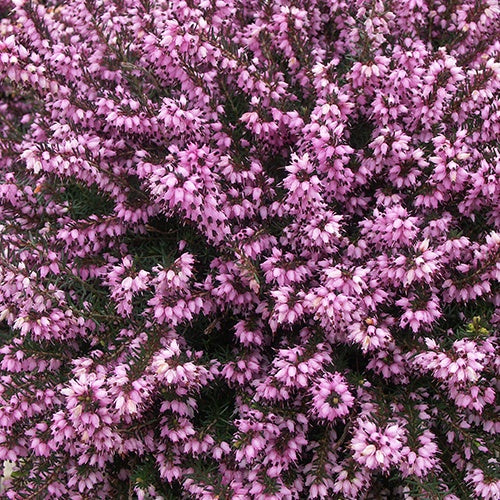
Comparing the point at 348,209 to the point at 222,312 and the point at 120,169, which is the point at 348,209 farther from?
the point at 120,169

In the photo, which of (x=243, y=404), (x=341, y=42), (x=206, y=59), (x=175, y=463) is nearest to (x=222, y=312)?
(x=243, y=404)

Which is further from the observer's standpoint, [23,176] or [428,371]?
[23,176]

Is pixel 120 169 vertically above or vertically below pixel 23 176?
below

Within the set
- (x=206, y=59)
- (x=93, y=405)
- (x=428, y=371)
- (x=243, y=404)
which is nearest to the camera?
(x=93, y=405)

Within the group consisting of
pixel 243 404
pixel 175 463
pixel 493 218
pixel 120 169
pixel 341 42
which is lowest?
pixel 175 463

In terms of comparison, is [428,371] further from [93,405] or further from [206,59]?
[206,59]

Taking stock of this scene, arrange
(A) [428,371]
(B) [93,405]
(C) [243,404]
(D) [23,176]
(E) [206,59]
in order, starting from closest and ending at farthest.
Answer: (B) [93,405]
(A) [428,371]
(C) [243,404]
(E) [206,59]
(D) [23,176]
